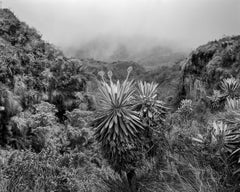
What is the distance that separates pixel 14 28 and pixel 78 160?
46.4 ft

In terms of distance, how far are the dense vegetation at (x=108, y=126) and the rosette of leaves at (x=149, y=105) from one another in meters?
0.03

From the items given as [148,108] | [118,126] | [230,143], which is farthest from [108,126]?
[230,143]

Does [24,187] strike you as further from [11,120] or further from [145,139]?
[11,120]

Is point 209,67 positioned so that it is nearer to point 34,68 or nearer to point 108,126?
point 34,68

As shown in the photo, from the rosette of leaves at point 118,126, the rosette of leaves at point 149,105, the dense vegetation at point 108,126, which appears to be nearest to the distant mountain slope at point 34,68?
the dense vegetation at point 108,126

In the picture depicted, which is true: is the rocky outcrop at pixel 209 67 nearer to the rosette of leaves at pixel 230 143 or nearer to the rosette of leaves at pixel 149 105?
the rosette of leaves at pixel 149 105

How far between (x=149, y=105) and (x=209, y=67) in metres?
27.9

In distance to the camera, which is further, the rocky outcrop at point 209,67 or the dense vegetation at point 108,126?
the rocky outcrop at point 209,67

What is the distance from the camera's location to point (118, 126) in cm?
767

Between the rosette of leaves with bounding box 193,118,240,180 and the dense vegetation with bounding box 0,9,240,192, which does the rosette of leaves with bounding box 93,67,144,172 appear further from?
the rosette of leaves with bounding box 193,118,240,180

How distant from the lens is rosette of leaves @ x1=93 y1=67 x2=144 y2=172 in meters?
7.68

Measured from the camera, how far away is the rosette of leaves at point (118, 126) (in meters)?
7.68

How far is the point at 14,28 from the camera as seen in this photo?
2344 centimetres

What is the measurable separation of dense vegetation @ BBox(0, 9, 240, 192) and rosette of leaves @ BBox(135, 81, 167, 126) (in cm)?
3
